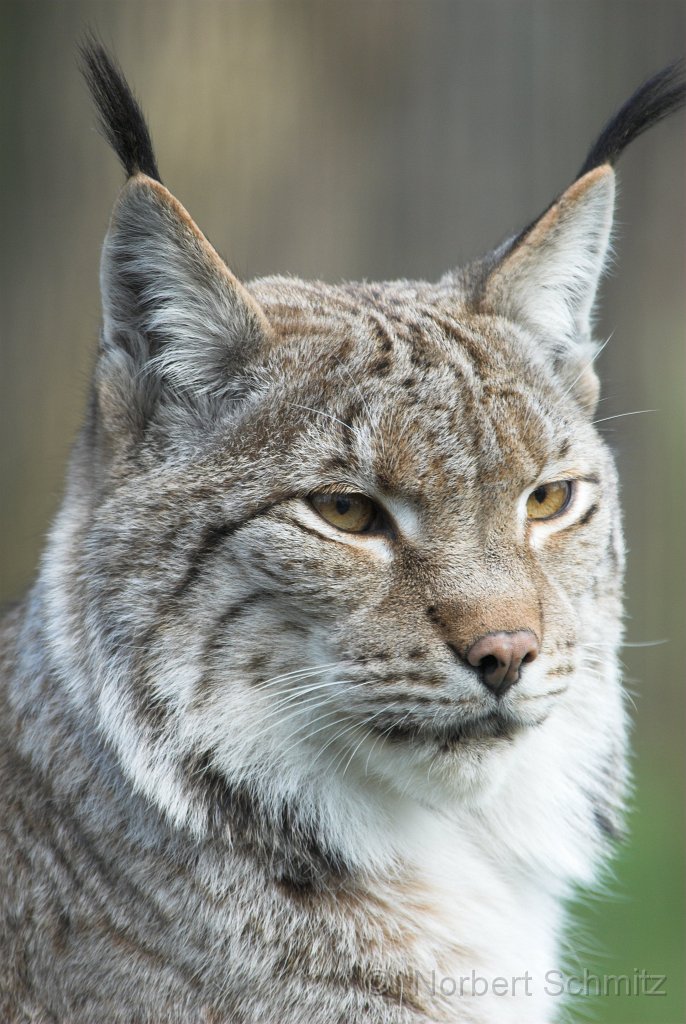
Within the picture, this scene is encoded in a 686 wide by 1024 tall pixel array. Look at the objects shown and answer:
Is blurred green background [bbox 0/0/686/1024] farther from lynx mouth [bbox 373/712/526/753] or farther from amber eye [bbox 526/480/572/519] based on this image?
lynx mouth [bbox 373/712/526/753]

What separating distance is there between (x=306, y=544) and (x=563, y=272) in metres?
1.33

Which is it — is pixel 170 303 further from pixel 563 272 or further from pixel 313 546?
pixel 563 272

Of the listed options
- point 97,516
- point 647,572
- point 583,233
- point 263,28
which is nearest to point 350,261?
point 263,28

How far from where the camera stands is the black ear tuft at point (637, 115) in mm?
3428

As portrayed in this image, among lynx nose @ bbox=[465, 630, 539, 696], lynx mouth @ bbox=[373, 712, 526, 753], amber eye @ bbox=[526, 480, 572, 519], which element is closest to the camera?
lynx nose @ bbox=[465, 630, 539, 696]

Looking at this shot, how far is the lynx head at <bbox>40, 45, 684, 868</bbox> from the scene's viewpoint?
2852mm

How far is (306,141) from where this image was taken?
8820 mm

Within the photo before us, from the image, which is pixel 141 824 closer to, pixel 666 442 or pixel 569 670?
pixel 569 670

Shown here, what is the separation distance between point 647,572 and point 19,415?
17.3 ft

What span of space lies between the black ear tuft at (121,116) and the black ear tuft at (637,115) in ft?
4.44

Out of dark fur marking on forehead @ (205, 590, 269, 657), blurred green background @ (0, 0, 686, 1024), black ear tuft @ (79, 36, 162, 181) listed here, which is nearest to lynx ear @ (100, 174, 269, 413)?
black ear tuft @ (79, 36, 162, 181)

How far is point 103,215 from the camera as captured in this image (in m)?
8.83

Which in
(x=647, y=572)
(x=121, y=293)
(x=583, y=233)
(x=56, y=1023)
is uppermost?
(x=583, y=233)

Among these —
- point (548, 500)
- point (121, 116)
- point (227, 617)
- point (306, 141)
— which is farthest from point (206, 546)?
point (306, 141)
